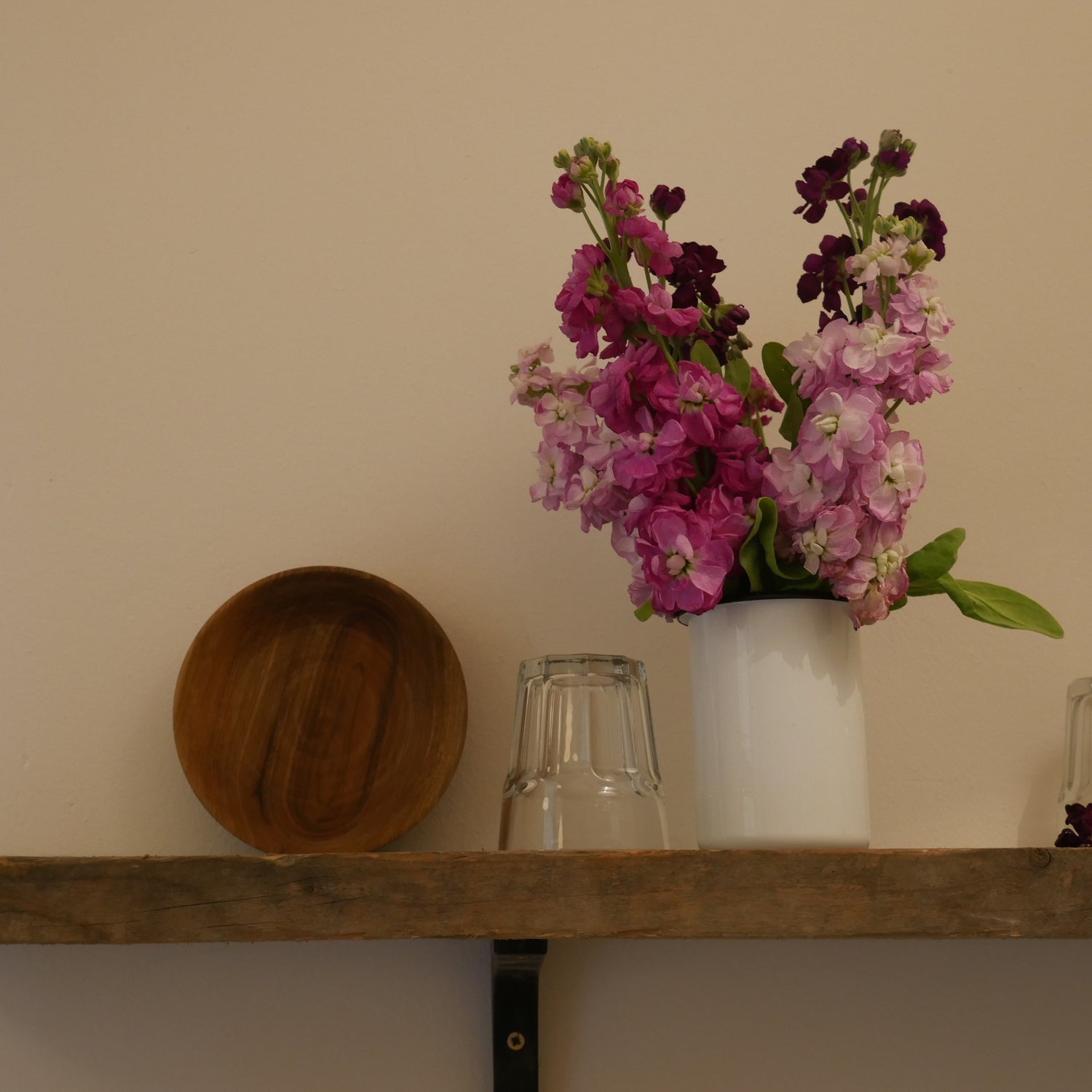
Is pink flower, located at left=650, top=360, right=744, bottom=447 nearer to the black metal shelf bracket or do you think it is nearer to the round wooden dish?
the round wooden dish

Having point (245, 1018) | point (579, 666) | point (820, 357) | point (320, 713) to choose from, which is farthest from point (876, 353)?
point (245, 1018)

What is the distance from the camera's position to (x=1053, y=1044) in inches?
33.9

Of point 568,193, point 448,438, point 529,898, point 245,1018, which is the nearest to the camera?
point 529,898

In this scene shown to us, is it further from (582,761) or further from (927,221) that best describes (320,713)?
(927,221)

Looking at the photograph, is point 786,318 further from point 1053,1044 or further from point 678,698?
point 1053,1044

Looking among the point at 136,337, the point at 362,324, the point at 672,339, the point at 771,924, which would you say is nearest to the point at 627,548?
the point at 672,339

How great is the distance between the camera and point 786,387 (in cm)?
78

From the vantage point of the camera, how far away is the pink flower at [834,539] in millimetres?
681

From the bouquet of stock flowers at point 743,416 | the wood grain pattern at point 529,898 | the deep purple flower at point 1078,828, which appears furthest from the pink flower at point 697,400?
the deep purple flower at point 1078,828

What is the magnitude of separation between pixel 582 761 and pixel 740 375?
28 cm

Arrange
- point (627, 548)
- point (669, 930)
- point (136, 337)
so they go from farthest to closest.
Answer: point (136, 337) → point (627, 548) → point (669, 930)

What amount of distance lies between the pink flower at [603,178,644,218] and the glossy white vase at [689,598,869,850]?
0.25 m

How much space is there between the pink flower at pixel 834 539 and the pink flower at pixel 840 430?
0.09ft

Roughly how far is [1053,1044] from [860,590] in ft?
1.41
